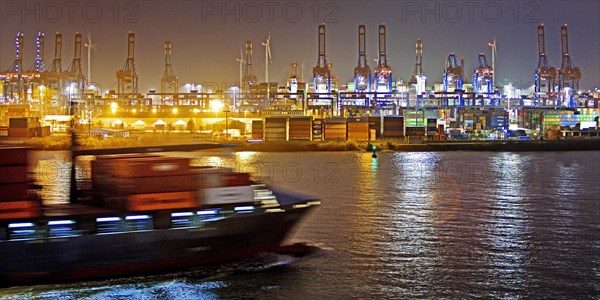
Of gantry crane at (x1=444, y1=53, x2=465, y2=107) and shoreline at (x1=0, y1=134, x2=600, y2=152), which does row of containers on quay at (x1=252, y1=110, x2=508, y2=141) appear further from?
gantry crane at (x1=444, y1=53, x2=465, y2=107)

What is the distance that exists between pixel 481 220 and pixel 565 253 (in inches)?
148

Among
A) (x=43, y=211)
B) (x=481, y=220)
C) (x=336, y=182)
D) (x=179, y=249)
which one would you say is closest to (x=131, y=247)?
(x=179, y=249)

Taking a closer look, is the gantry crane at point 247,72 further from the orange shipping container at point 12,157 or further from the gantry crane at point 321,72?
the orange shipping container at point 12,157

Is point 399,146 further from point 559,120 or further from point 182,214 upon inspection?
point 182,214

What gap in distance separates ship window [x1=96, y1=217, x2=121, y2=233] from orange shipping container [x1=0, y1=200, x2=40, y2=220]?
87 cm

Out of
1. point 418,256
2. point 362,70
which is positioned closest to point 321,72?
point 362,70

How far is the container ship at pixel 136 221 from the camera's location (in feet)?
30.4

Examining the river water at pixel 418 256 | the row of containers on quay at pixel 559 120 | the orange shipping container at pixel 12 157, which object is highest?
the row of containers on quay at pixel 559 120

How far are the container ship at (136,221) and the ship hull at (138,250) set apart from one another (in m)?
0.01

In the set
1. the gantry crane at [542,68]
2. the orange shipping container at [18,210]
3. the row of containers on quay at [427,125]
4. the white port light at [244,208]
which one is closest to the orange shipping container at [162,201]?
the white port light at [244,208]

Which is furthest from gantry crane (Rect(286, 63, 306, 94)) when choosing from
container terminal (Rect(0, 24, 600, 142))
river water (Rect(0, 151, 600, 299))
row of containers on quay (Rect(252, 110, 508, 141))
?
river water (Rect(0, 151, 600, 299))

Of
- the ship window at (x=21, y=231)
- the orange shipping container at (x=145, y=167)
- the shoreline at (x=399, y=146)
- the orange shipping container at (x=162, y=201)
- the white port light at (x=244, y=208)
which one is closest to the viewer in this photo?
the ship window at (x=21, y=231)

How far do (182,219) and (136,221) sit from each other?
674 millimetres

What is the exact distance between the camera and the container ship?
30.4 ft
